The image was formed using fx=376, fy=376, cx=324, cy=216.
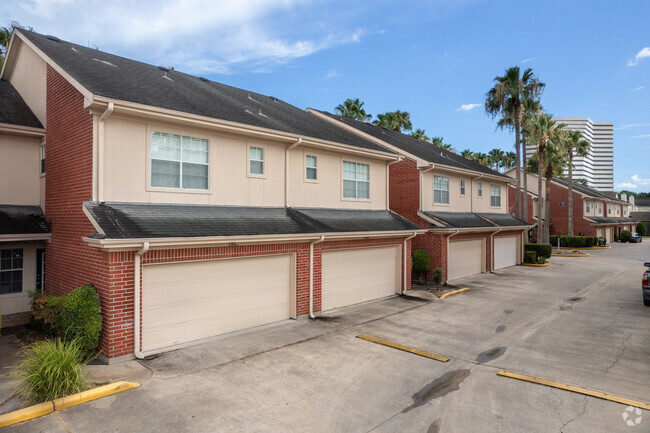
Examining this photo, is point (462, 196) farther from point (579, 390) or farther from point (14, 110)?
point (14, 110)

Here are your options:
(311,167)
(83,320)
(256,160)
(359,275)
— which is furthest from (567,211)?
(83,320)

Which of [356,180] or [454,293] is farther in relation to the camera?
[454,293]

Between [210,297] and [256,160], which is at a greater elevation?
[256,160]

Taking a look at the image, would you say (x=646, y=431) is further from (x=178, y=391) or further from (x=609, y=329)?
(x=178, y=391)

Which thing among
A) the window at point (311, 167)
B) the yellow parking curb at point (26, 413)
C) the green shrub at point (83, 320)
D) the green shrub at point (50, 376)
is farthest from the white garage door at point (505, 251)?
the yellow parking curb at point (26, 413)

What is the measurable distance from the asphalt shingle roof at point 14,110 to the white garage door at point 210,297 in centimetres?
695

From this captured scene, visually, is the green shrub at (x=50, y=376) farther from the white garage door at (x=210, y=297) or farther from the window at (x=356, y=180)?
the window at (x=356, y=180)

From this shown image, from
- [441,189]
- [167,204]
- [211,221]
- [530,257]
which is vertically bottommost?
[530,257]

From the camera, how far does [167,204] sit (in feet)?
32.1

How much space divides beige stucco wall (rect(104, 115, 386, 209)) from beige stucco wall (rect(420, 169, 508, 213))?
4.22m

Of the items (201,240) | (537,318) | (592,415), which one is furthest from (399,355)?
(537,318)

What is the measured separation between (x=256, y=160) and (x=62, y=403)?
7.68 metres

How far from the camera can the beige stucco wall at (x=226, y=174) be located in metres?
9.02

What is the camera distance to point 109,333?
7969 millimetres
